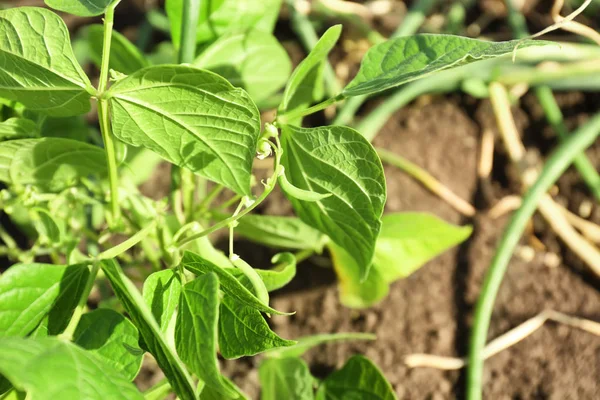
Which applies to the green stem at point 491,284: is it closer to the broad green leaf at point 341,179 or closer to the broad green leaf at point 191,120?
the broad green leaf at point 341,179

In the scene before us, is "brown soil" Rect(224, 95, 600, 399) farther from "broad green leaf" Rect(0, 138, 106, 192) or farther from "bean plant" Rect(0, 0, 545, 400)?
"broad green leaf" Rect(0, 138, 106, 192)

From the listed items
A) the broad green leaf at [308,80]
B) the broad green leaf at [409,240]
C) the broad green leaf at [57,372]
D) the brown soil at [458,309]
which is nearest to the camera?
the broad green leaf at [57,372]

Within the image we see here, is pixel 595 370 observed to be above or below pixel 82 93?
below

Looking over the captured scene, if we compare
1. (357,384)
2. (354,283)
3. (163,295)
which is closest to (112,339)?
(163,295)

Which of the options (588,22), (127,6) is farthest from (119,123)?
(588,22)

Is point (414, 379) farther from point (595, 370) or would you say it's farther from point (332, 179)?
point (332, 179)

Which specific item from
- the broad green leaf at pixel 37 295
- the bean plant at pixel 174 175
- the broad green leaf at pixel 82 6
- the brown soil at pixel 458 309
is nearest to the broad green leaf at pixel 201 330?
the bean plant at pixel 174 175

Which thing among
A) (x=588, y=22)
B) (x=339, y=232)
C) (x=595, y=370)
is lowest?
(x=595, y=370)

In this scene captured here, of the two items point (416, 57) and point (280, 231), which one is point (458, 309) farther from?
point (416, 57)
